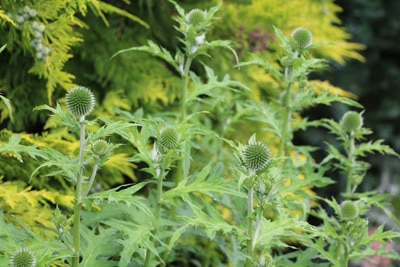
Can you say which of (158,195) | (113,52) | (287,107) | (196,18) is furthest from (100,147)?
(113,52)

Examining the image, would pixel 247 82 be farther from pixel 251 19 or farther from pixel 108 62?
pixel 108 62

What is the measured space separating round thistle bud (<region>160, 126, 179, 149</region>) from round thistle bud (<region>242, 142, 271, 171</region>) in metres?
0.20

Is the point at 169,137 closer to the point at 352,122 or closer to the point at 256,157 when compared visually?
the point at 256,157

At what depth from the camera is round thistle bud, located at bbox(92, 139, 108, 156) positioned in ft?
5.98

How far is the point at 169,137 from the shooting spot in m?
1.92

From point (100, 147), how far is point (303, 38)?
904 millimetres

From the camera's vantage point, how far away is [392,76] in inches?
267

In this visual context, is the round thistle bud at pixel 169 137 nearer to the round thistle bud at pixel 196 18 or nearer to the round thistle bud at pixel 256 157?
the round thistle bud at pixel 256 157

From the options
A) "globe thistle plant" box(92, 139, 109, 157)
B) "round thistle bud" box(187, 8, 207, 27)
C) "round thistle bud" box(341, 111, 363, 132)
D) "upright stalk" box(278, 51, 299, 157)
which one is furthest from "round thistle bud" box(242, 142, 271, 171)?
"round thistle bud" box(341, 111, 363, 132)

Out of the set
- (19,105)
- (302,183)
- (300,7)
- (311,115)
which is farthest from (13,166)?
(311,115)

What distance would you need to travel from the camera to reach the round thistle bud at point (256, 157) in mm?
1866

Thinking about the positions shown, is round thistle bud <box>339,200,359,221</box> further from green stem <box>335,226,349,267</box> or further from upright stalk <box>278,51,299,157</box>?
upright stalk <box>278,51,299,157</box>

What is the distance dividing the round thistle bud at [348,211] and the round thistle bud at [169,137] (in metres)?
0.65

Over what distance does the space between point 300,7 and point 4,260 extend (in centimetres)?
245
